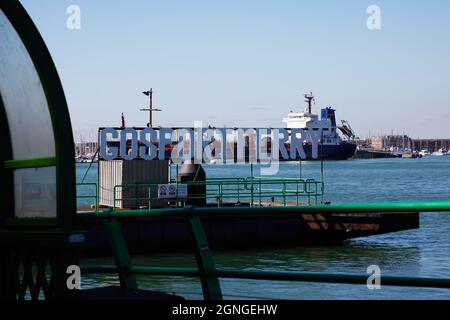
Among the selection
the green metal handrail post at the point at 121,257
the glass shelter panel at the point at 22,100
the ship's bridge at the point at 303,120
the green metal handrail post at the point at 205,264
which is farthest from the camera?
the ship's bridge at the point at 303,120

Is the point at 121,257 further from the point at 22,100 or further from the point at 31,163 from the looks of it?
the point at 22,100

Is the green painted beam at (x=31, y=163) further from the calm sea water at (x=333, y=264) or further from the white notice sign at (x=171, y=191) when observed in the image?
the white notice sign at (x=171, y=191)

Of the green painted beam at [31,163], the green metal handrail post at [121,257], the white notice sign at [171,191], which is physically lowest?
the white notice sign at [171,191]

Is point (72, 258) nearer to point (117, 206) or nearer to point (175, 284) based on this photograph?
point (175, 284)

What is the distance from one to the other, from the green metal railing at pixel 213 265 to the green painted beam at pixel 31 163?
0.63 metres

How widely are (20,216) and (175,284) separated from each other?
15534 millimetres

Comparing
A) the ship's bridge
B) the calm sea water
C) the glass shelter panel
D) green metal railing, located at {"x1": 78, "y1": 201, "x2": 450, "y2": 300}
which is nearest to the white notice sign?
the calm sea water

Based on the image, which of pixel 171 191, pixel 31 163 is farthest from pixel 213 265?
pixel 171 191

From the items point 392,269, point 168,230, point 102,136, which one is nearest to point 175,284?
point 168,230

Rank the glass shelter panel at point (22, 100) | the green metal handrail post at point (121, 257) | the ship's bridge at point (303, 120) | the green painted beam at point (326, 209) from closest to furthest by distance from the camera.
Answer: the green painted beam at point (326, 209)
the glass shelter panel at point (22, 100)
the green metal handrail post at point (121, 257)
the ship's bridge at point (303, 120)

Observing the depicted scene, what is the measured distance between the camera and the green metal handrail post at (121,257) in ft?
19.9

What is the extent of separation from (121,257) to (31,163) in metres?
0.93

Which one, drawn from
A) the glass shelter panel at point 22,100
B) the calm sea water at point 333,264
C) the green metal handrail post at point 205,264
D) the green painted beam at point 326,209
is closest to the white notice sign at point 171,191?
the calm sea water at point 333,264
